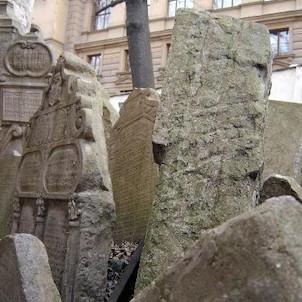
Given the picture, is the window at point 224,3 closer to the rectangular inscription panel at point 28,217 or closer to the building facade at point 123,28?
the building facade at point 123,28

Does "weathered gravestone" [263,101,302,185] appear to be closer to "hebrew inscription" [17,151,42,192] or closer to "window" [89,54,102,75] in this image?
"hebrew inscription" [17,151,42,192]

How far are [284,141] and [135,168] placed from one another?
1267 millimetres

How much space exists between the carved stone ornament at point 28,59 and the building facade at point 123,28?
1003 centimetres

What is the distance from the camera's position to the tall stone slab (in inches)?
86.3

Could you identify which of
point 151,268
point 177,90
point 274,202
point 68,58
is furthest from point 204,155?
point 68,58

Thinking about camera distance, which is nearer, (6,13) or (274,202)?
(274,202)

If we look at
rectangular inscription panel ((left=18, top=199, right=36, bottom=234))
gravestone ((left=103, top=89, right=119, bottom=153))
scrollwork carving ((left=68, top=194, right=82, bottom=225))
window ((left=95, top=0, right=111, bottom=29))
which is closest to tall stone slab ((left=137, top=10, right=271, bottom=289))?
scrollwork carving ((left=68, top=194, right=82, bottom=225))

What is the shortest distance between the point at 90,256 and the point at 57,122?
43.0 inches

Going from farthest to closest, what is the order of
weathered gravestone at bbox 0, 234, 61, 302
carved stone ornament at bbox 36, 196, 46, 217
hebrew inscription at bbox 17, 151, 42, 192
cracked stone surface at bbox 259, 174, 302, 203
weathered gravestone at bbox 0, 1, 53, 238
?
weathered gravestone at bbox 0, 1, 53, 238
hebrew inscription at bbox 17, 151, 42, 192
carved stone ornament at bbox 36, 196, 46, 217
cracked stone surface at bbox 259, 174, 302, 203
weathered gravestone at bbox 0, 234, 61, 302

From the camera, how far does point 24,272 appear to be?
2.01 m

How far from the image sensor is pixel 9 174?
479 cm

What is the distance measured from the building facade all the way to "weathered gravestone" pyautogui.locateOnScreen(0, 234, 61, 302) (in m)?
13.9

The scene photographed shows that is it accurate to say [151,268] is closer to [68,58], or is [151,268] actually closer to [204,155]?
[204,155]

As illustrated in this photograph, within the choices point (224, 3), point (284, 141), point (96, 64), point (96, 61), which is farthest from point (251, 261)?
point (96, 61)
